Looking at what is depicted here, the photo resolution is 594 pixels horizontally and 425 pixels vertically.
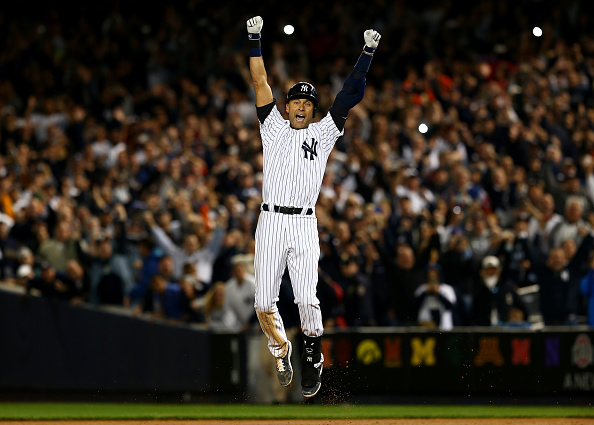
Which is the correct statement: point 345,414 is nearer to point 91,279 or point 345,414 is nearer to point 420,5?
point 91,279

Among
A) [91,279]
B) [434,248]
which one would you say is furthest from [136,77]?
[434,248]

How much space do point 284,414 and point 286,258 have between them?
4222mm

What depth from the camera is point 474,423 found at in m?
11.5

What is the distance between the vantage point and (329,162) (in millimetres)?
15773

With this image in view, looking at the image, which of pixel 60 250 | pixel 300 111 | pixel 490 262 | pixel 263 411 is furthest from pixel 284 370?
pixel 60 250

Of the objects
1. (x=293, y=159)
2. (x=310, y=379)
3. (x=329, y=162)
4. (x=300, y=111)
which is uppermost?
(x=329, y=162)

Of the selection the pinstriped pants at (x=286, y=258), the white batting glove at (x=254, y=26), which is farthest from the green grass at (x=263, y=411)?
the white batting glove at (x=254, y=26)

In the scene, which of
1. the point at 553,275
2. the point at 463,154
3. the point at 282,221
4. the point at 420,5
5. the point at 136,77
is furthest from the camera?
the point at 420,5

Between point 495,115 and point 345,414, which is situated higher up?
point 495,115

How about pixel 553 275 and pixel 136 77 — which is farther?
pixel 136 77

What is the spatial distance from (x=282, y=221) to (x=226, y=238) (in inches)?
212

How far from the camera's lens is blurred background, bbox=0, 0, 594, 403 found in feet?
45.4

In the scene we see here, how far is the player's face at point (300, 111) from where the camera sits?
A: 889cm

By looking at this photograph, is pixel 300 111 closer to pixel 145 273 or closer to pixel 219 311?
pixel 219 311
